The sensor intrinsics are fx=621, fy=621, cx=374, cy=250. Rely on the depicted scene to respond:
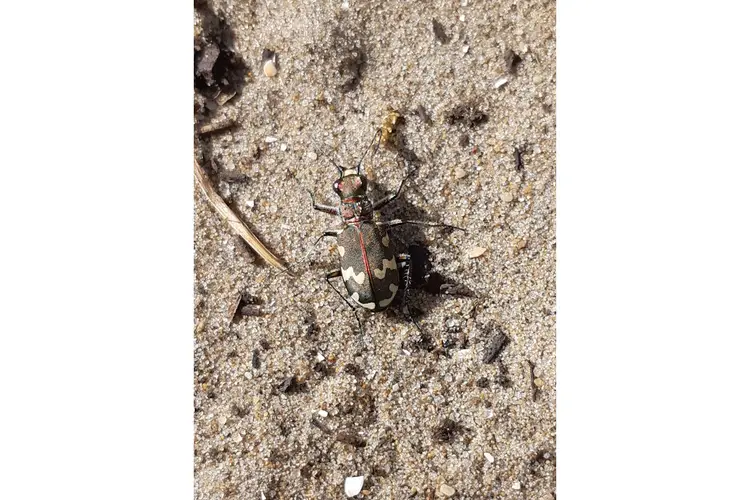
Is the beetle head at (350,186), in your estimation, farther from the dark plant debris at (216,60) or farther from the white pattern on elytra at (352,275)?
the dark plant debris at (216,60)

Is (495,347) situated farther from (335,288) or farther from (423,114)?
(423,114)

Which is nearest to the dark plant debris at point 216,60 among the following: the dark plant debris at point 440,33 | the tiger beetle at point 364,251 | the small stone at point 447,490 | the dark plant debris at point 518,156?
the tiger beetle at point 364,251

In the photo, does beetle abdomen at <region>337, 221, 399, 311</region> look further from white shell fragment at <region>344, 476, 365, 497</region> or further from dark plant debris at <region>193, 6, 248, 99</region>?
dark plant debris at <region>193, 6, 248, 99</region>

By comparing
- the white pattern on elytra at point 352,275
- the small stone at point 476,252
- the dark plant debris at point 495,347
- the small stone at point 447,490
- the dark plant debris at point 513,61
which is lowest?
the small stone at point 447,490

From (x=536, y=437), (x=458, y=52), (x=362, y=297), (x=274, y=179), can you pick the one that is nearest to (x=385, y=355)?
(x=362, y=297)

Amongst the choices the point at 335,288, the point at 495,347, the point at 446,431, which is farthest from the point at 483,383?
the point at 335,288

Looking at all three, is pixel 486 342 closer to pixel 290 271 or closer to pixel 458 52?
pixel 290 271
